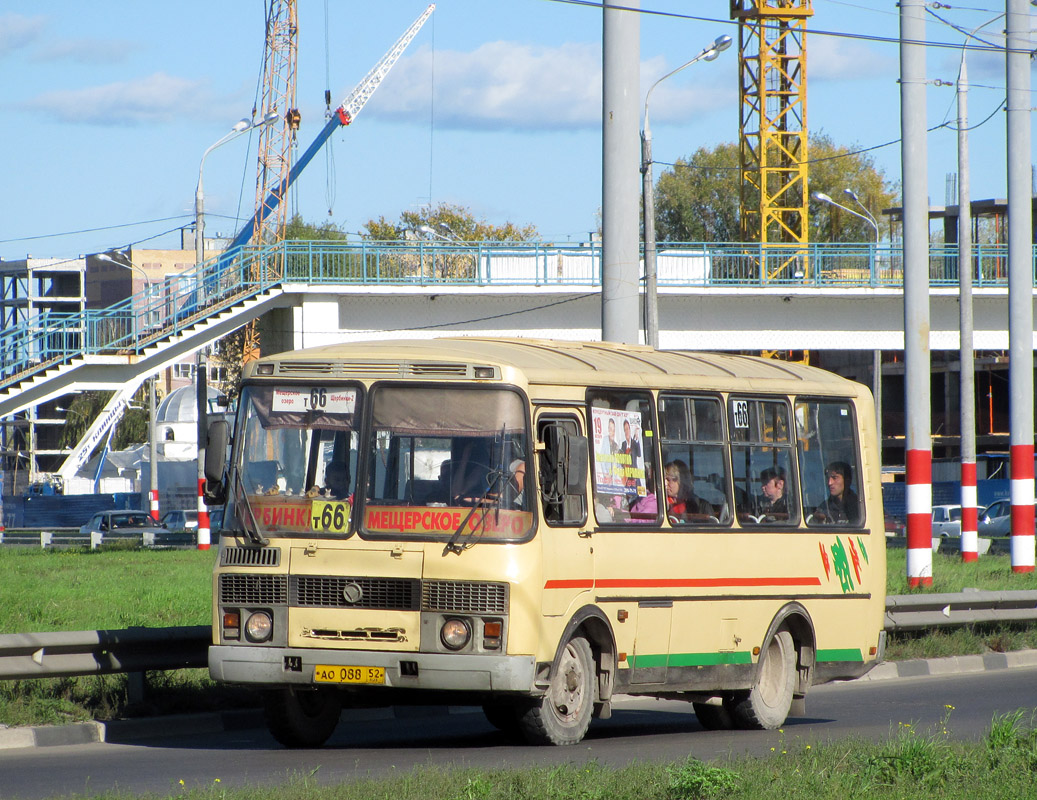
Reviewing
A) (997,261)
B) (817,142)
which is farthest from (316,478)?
(817,142)

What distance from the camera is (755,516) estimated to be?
1212cm

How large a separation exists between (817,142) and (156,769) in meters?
79.1

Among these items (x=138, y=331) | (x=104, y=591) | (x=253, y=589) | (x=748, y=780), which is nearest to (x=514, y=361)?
(x=253, y=589)

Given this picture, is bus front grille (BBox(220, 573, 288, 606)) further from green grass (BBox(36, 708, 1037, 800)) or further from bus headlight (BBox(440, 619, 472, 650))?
green grass (BBox(36, 708, 1037, 800))

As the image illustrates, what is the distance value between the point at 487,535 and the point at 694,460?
242 centimetres

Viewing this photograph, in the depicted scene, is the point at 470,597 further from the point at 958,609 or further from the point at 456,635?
the point at 958,609

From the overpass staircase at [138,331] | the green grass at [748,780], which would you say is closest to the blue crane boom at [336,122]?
Result: the overpass staircase at [138,331]

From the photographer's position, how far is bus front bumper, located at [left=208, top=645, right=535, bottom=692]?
969cm

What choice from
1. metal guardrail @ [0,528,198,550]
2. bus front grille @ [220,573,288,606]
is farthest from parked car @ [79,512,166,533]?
bus front grille @ [220,573,288,606]

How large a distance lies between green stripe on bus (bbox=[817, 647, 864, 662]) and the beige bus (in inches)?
37.2

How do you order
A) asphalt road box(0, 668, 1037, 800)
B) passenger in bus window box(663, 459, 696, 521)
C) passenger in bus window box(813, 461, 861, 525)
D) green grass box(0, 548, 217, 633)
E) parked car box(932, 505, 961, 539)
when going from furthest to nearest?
parked car box(932, 505, 961, 539)
green grass box(0, 548, 217, 633)
passenger in bus window box(813, 461, 861, 525)
passenger in bus window box(663, 459, 696, 521)
asphalt road box(0, 668, 1037, 800)

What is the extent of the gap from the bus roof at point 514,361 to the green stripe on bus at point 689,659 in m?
2.03

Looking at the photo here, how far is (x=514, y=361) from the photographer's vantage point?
10391mm

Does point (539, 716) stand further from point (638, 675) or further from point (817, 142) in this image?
point (817, 142)
